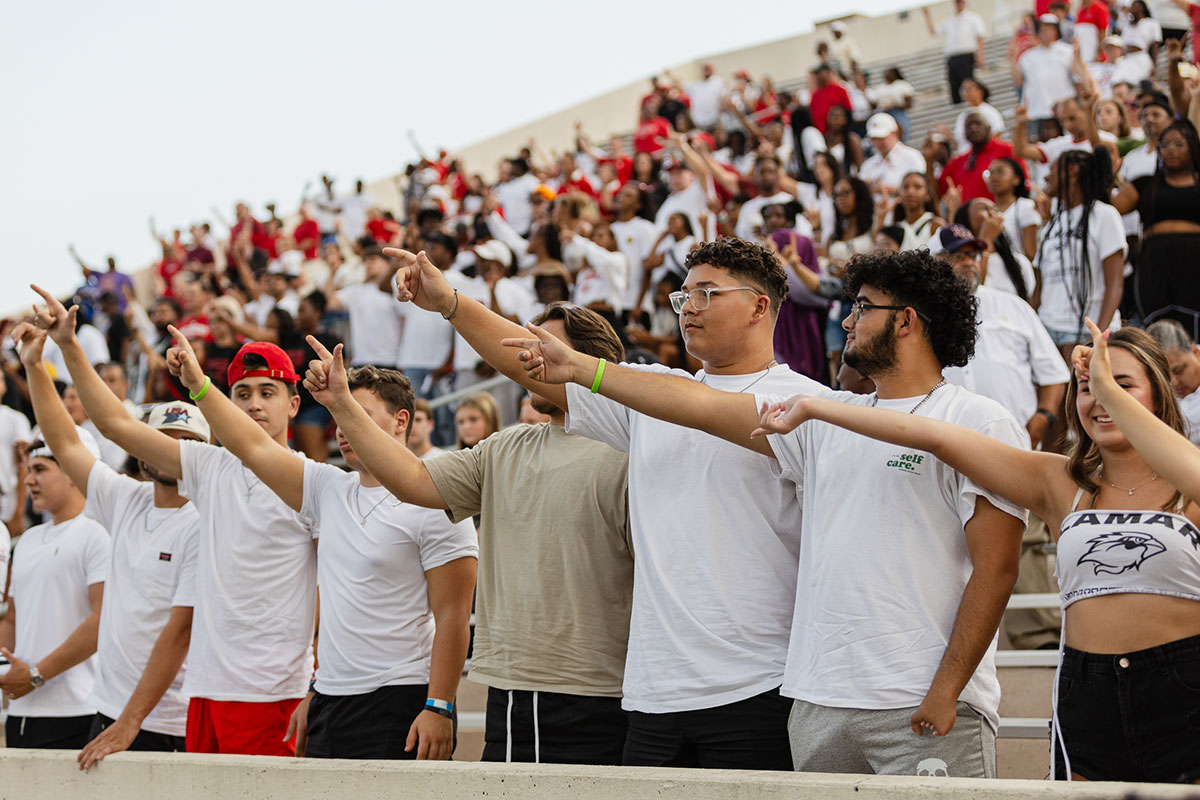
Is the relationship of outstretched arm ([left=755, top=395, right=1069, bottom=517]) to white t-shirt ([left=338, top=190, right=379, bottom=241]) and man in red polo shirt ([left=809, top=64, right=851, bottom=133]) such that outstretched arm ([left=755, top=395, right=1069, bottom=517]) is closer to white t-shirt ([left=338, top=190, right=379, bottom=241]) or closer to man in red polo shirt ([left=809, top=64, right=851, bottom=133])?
man in red polo shirt ([left=809, top=64, right=851, bottom=133])

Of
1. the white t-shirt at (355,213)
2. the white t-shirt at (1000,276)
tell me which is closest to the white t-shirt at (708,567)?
the white t-shirt at (1000,276)

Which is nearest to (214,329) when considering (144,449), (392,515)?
(144,449)

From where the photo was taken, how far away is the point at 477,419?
7.45 meters

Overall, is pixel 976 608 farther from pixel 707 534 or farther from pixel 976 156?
pixel 976 156

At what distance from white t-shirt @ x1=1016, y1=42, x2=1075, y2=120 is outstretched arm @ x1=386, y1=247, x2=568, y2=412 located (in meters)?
11.2

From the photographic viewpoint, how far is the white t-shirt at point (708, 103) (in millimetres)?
19172

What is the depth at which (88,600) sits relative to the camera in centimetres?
600

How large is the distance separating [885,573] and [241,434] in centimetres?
242

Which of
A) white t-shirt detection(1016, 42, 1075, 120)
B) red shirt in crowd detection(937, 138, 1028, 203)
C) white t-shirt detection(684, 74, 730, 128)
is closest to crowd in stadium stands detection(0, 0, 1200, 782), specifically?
red shirt in crowd detection(937, 138, 1028, 203)

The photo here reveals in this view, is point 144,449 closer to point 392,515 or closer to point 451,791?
point 392,515

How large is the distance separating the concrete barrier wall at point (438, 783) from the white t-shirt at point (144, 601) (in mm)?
780

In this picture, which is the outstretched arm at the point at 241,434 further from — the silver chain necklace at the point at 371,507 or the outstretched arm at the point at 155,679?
the outstretched arm at the point at 155,679

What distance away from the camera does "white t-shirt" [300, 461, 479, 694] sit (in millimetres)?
4512

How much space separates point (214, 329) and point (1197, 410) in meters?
7.89
